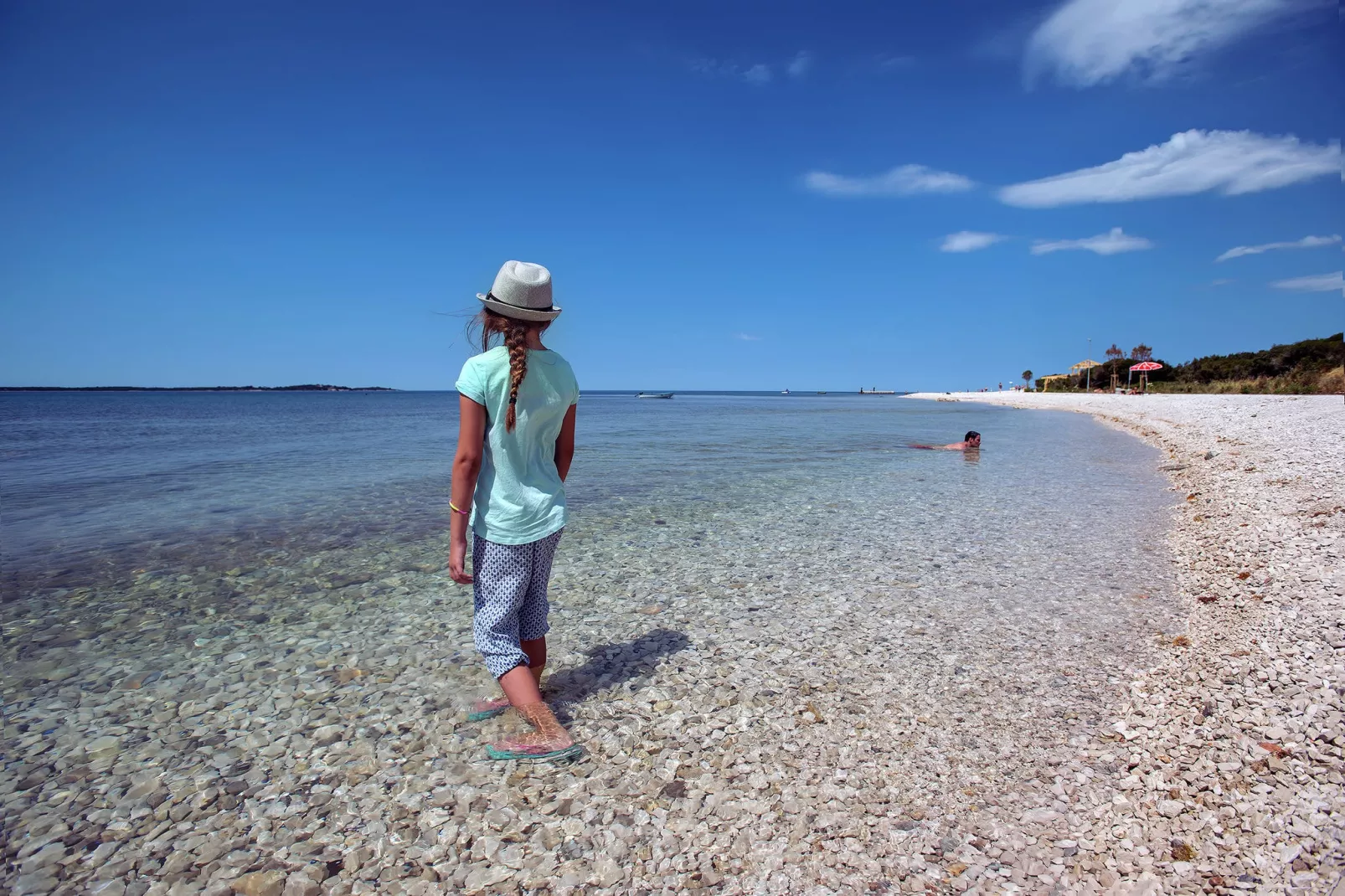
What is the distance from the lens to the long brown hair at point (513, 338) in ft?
11.0

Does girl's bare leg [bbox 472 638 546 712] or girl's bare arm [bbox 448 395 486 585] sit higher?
girl's bare arm [bbox 448 395 486 585]

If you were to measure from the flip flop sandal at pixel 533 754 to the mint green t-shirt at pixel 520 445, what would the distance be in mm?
1134

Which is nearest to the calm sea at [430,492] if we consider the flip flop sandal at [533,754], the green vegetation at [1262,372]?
the flip flop sandal at [533,754]

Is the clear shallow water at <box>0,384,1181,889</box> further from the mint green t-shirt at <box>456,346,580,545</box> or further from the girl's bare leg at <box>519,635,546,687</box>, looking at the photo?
the mint green t-shirt at <box>456,346,580,545</box>

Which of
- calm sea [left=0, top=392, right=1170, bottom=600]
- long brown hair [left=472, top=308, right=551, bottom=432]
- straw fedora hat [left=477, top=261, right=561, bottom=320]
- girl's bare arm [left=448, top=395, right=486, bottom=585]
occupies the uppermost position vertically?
straw fedora hat [left=477, top=261, right=561, bottom=320]

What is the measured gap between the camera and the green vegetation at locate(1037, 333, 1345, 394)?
1444 inches

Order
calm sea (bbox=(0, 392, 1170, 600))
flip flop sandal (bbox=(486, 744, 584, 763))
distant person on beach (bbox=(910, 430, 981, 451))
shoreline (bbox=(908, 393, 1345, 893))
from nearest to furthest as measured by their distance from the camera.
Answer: shoreline (bbox=(908, 393, 1345, 893))
flip flop sandal (bbox=(486, 744, 584, 763))
calm sea (bbox=(0, 392, 1170, 600))
distant person on beach (bbox=(910, 430, 981, 451))

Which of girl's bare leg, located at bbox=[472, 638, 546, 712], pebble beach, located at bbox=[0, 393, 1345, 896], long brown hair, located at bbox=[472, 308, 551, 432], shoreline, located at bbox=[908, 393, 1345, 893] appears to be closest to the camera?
shoreline, located at bbox=[908, 393, 1345, 893]

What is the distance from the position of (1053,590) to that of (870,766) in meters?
3.96

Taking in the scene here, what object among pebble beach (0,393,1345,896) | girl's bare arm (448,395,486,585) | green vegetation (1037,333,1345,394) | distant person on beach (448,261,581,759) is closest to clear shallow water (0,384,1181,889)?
pebble beach (0,393,1345,896)

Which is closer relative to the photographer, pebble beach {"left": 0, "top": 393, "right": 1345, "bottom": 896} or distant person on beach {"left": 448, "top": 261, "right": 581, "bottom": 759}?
pebble beach {"left": 0, "top": 393, "right": 1345, "bottom": 896}

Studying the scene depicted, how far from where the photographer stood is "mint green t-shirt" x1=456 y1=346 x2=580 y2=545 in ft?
11.1

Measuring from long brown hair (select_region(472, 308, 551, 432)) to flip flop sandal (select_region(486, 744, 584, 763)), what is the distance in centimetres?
175

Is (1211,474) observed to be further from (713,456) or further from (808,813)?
(808,813)
